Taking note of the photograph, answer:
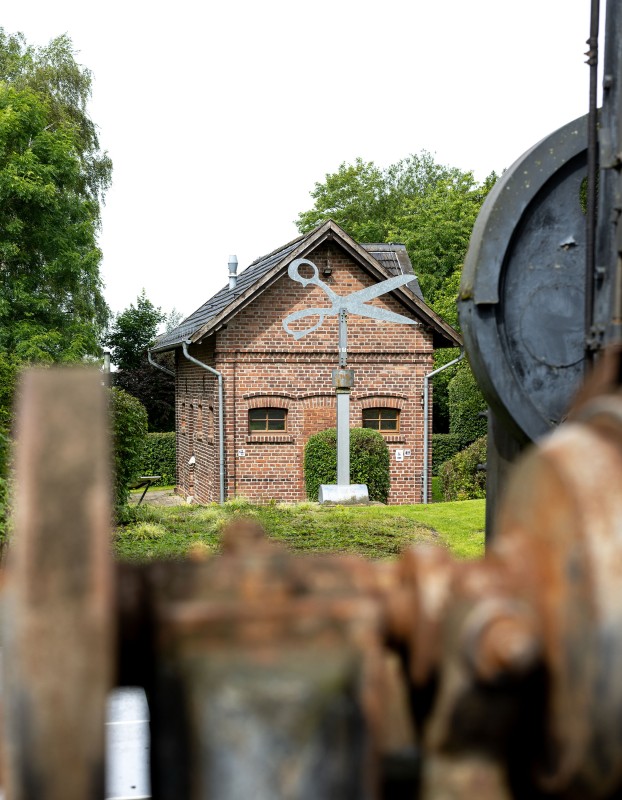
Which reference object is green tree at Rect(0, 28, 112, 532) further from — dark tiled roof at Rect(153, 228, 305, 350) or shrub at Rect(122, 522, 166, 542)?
shrub at Rect(122, 522, 166, 542)

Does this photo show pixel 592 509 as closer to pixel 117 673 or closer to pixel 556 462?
pixel 556 462

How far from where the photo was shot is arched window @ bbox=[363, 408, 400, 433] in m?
20.1

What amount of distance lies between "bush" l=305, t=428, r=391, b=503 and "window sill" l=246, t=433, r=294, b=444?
578mm

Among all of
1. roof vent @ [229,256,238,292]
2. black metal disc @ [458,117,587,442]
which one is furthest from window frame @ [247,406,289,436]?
black metal disc @ [458,117,587,442]

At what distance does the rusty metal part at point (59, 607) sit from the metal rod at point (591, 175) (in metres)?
2.40

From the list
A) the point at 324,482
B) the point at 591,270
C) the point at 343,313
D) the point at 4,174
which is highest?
the point at 4,174

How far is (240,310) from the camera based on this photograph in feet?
61.5

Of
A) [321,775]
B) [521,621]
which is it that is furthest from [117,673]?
[521,621]

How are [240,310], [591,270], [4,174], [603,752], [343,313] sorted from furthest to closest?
[4,174] → [240,310] → [343,313] → [591,270] → [603,752]

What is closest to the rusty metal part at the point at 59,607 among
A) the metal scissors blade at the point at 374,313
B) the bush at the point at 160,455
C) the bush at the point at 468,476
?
the metal scissors blade at the point at 374,313

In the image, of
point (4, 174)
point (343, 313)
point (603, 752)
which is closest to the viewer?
point (603, 752)

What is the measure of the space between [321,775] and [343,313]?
15340 millimetres

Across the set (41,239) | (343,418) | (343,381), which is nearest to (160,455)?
(41,239)

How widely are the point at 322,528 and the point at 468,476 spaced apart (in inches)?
258
